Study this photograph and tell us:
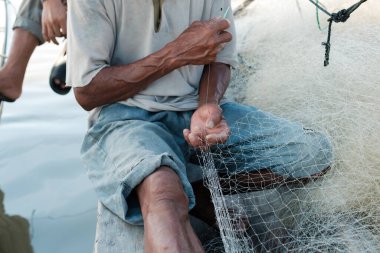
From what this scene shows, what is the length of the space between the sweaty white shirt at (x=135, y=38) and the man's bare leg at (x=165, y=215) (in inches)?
21.3

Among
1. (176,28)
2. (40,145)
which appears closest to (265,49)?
(176,28)

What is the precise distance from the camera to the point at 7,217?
2.97 meters

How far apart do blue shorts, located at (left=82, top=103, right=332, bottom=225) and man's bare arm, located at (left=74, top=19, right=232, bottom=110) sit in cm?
10

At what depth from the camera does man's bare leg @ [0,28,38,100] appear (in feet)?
10.7

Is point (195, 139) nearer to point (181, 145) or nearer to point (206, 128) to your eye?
point (206, 128)

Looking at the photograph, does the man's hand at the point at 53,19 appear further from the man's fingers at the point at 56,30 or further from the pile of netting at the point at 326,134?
the pile of netting at the point at 326,134

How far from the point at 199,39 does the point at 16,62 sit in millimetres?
1720

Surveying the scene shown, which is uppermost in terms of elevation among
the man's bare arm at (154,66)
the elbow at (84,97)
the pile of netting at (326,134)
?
the man's bare arm at (154,66)

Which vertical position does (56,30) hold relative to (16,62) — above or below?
above

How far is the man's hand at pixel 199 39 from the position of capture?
203cm

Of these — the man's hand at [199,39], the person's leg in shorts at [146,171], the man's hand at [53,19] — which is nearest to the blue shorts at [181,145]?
the person's leg in shorts at [146,171]

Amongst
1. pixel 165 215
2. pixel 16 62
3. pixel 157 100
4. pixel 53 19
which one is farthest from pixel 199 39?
pixel 16 62

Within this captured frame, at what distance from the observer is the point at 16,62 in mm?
3279

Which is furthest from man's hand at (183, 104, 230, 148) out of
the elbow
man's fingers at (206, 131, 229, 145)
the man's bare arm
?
the elbow
